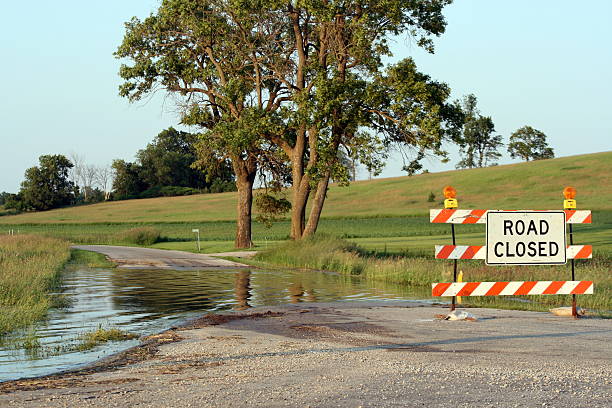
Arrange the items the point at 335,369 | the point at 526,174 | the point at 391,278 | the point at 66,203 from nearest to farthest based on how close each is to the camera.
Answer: the point at 335,369 → the point at 391,278 → the point at 526,174 → the point at 66,203

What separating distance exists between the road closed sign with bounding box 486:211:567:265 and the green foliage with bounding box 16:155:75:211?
127 meters

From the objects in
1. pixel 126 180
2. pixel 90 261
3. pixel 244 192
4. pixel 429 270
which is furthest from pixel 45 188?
pixel 429 270

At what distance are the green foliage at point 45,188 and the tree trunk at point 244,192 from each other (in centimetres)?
9369

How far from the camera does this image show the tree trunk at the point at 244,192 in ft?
147

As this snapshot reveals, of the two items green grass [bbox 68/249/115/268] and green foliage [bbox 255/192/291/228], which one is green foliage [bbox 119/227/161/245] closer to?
green foliage [bbox 255/192/291/228]

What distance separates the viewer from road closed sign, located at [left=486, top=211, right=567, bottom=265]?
13.1 metres

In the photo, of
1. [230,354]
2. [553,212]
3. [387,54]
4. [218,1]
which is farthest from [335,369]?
[218,1]

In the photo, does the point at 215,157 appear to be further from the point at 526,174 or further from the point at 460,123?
the point at 526,174

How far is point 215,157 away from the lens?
4481 cm

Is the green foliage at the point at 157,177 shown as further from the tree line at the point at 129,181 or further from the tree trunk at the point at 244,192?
the tree trunk at the point at 244,192

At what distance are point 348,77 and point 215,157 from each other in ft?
38.5

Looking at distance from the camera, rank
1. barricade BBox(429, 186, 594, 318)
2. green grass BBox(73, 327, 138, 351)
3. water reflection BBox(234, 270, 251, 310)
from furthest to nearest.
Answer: water reflection BBox(234, 270, 251, 310) → barricade BBox(429, 186, 594, 318) → green grass BBox(73, 327, 138, 351)

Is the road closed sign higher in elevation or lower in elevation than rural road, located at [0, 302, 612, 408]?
higher

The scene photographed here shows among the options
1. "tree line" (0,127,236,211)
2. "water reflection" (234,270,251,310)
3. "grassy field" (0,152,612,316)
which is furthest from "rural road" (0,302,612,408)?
"tree line" (0,127,236,211)
